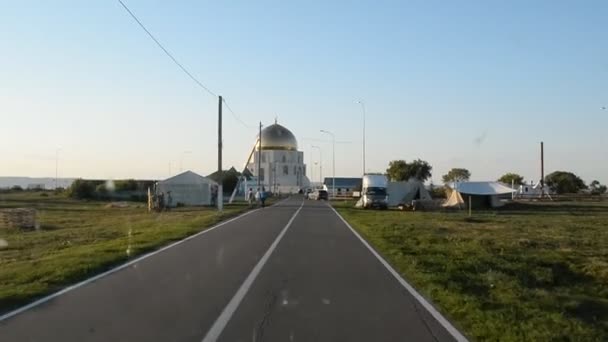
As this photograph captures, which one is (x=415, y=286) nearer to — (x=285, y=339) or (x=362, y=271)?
(x=362, y=271)

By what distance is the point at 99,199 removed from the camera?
3760 inches

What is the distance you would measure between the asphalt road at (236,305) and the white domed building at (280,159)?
131249 millimetres

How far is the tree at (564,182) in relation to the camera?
15400cm

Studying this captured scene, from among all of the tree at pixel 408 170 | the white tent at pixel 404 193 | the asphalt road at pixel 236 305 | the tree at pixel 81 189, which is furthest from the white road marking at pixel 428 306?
the tree at pixel 408 170

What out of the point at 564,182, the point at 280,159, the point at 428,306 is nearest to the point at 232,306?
the point at 428,306

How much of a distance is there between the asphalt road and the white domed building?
131m

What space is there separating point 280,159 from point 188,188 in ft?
271

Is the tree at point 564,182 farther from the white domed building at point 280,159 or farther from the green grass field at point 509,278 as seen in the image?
the green grass field at point 509,278

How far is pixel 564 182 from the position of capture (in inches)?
6097

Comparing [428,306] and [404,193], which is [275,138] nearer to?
[404,193]

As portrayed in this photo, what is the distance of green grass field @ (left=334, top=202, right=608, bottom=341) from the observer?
900cm

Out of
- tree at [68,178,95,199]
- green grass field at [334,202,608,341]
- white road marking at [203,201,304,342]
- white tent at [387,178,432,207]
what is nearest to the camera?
white road marking at [203,201,304,342]

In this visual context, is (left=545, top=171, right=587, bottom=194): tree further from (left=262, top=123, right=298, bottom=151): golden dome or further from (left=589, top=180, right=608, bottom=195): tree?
(left=262, top=123, right=298, bottom=151): golden dome

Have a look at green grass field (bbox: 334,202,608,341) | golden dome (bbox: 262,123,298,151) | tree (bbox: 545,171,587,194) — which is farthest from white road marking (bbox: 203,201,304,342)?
tree (bbox: 545,171,587,194)
